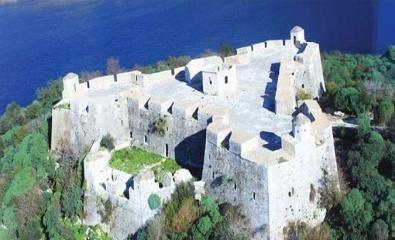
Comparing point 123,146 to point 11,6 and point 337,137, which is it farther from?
point 11,6

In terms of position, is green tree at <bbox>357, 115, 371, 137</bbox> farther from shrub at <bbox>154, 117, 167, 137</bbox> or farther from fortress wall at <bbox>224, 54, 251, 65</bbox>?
shrub at <bbox>154, 117, 167, 137</bbox>

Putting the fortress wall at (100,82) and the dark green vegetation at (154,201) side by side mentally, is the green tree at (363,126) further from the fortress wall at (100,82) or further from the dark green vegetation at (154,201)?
the fortress wall at (100,82)

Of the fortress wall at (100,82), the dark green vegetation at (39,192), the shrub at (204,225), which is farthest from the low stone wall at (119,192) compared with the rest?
the fortress wall at (100,82)

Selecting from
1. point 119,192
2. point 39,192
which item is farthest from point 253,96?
point 39,192

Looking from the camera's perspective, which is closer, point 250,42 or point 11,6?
point 250,42

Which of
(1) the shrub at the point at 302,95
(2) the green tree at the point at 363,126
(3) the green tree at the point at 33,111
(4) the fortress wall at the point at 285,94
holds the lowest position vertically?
(3) the green tree at the point at 33,111

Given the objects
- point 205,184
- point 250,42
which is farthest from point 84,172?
point 250,42
